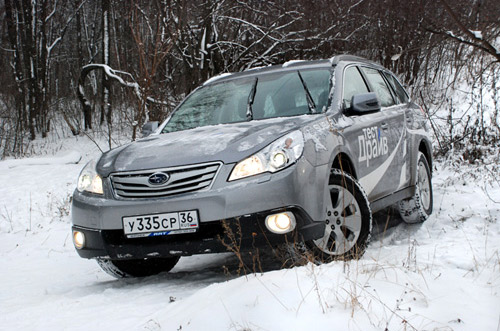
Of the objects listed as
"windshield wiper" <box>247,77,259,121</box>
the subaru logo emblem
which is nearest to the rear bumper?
the subaru logo emblem

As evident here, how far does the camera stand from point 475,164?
8242mm

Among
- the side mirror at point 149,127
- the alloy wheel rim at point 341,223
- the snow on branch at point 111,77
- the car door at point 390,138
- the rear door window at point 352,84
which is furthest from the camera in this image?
the snow on branch at point 111,77

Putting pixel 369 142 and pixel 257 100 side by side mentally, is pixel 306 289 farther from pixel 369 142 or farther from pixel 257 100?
pixel 257 100

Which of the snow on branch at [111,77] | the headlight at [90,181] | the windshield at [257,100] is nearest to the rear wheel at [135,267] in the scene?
the headlight at [90,181]

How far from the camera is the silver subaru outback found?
11.6ft

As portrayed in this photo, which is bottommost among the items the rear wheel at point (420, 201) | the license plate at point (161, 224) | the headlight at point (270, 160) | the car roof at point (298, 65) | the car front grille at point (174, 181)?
the rear wheel at point (420, 201)

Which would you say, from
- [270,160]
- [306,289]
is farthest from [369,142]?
[306,289]

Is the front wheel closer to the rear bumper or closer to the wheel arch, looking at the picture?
the wheel arch

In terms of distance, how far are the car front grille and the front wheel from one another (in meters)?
0.90

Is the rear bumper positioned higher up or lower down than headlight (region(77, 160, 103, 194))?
lower down

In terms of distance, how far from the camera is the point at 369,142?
4781mm

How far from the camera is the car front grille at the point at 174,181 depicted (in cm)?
362

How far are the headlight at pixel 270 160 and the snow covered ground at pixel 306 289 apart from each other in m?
0.70

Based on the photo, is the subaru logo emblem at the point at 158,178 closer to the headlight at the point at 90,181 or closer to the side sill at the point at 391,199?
the headlight at the point at 90,181
